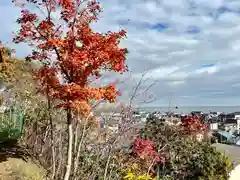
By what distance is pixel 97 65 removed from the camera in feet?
22.2

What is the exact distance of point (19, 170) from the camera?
10.0 metres

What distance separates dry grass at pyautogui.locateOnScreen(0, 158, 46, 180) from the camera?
31.5 ft

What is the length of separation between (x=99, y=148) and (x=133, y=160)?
1726mm

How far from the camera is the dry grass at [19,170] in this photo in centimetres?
960

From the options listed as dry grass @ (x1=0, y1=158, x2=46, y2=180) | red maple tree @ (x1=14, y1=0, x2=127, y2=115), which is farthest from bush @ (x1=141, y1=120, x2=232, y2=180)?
red maple tree @ (x1=14, y1=0, x2=127, y2=115)

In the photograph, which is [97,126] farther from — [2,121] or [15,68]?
[15,68]

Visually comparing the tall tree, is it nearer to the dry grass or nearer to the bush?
the dry grass

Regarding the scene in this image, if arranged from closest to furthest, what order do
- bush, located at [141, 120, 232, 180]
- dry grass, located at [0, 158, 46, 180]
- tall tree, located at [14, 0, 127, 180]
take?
1. tall tree, located at [14, 0, 127, 180]
2. dry grass, located at [0, 158, 46, 180]
3. bush, located at [141, 120, 232, 180]

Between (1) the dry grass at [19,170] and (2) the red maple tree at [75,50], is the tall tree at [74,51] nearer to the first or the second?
(2) the red maple tree at [75,50]

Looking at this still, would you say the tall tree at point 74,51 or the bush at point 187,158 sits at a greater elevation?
the tall tree at point 74,51

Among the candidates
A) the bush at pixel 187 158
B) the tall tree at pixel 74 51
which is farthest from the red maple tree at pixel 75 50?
the bush at pixel 187 158

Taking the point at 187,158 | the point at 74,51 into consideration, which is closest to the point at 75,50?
the point at 74,51

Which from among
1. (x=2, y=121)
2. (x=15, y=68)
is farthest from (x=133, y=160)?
(x=15, y=68)

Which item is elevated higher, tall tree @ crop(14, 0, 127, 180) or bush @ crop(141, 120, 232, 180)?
tall tree @ crop(14, 0, 127, 180)
